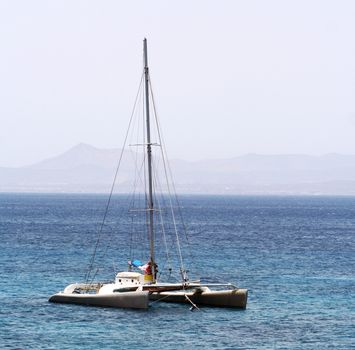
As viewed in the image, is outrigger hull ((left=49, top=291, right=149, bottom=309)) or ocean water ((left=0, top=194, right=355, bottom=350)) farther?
outrigger hull ((left=49, top=291, right=149, bottom=309))

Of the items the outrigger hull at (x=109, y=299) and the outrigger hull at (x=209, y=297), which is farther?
the outrigger hull at (x=209, y=297)

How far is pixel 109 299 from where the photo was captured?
69500 mm

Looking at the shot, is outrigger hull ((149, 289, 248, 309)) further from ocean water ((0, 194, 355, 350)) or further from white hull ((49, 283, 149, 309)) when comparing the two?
white hull ((49, 283, 149, 309))

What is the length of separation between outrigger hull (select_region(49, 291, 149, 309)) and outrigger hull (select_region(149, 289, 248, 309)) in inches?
102

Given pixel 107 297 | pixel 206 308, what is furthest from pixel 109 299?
pixel 206 308

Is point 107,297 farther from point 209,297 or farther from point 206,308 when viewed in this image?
point 209,297

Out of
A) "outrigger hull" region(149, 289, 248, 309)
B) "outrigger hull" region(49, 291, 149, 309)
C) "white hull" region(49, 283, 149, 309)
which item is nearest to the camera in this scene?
"outrigger hull" region(49, 291, 149, 309)

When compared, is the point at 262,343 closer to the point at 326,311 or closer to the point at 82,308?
the point at 326,311

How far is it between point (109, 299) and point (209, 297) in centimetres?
764

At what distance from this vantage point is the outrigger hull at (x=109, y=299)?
68.3 metres

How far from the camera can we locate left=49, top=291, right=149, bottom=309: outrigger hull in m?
68.3

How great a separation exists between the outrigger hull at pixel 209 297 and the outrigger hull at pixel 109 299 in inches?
102

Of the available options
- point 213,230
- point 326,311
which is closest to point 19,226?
point 213,230

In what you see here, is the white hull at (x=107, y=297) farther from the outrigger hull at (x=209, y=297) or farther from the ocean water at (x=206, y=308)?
the outrigger hull at (x=209, y=297)
